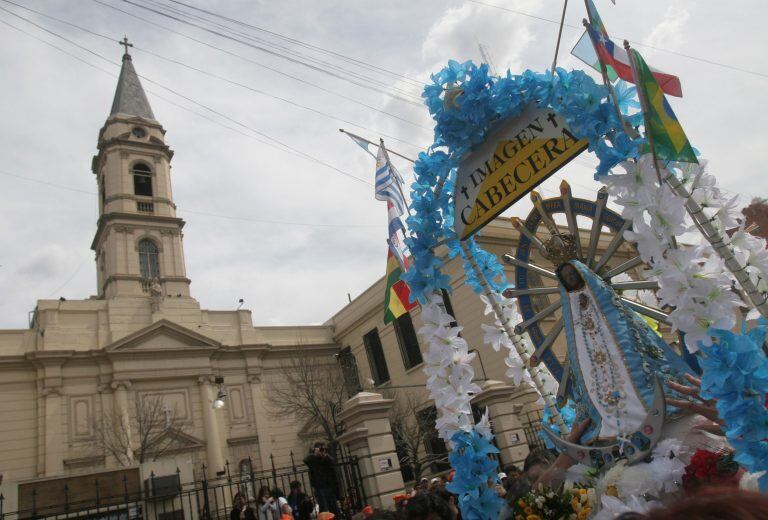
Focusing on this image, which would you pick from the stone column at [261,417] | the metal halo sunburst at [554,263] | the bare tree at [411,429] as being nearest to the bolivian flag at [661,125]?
the metal halo sunburst at [554,263]

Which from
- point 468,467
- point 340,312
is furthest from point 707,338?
point 340,312

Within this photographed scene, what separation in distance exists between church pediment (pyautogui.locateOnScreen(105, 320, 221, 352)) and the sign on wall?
21.7 metres

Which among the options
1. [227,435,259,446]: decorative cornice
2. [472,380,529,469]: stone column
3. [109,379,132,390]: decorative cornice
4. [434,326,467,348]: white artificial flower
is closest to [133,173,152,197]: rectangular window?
[109,379,132,390]: decorative cornice

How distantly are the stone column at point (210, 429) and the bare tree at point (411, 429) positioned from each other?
7.66m

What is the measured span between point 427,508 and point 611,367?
1.86 metres

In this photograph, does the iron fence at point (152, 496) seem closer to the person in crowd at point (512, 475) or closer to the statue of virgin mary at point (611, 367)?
the person in crowd at point (512, 475)

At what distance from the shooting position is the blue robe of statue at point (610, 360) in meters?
4.08

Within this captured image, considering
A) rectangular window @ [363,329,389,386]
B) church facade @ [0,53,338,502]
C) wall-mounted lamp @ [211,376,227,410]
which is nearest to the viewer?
wall-mounted lamp @ [211,376,227,410]

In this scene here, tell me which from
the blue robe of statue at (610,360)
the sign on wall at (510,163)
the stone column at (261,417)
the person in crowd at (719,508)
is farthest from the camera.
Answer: the stone column at (261,417)

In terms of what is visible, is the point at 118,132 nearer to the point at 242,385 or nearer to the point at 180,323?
the point at 180,323

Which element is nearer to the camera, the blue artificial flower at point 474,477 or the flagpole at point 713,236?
the flagpole at point 713,236

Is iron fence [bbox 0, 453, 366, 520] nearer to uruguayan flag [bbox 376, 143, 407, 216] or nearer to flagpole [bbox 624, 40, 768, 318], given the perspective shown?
uruguayan flag [bbox 376, 143, 407, 216]

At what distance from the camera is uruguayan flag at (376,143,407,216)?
820cm

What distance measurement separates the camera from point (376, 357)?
26.8 meters
